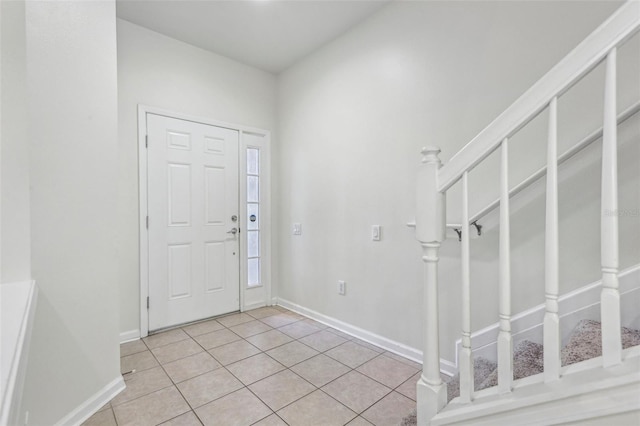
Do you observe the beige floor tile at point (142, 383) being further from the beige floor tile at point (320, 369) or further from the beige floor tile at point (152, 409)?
the beige floor tile at point (320, 369)

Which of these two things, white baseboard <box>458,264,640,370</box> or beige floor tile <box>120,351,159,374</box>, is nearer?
white baseboard <box>458,264,640,370</box>

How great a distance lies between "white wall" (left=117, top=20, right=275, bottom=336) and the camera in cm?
257

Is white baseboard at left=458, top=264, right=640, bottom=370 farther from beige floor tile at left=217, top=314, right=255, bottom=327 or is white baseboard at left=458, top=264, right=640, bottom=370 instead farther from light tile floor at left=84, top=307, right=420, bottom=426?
beige floor tile at left=217, top=314, right=255, bottom=327

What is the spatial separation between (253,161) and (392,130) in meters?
1.70

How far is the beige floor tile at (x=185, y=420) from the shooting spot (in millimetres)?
1562

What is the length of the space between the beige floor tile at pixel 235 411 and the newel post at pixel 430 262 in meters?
0.92

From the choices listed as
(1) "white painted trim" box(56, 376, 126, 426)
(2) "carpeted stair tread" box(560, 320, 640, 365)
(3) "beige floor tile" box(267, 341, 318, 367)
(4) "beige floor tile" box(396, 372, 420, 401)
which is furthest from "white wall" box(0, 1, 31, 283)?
(2) "carpeted stair tread" box(560, 320, 640, 365)

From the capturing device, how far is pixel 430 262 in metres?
1.14

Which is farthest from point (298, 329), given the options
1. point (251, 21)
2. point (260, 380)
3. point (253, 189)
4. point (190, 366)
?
point (251, 21)

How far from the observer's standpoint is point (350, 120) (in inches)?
105

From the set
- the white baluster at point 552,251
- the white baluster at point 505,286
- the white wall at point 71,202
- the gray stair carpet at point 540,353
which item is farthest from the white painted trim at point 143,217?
the white baluster at point 552,251

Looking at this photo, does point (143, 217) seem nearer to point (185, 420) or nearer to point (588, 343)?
point (185, 420)

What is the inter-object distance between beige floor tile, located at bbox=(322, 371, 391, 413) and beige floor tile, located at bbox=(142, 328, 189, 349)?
1490mm

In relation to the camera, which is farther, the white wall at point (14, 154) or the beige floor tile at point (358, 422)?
the beige floor tile at point (358, 422)
